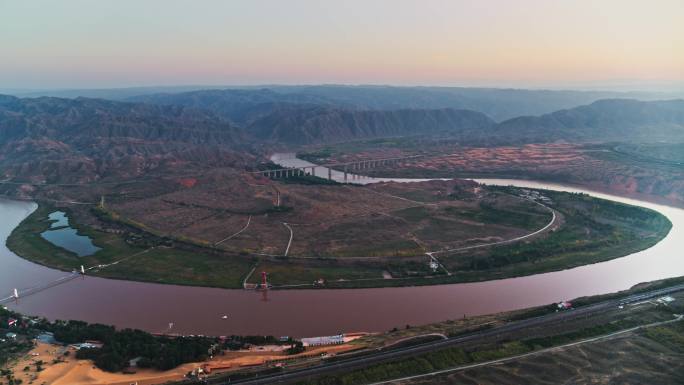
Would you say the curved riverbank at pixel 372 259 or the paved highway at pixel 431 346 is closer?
the paved highway at pixel 431 346

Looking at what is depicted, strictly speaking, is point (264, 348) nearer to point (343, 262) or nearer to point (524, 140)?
point (343, 262)

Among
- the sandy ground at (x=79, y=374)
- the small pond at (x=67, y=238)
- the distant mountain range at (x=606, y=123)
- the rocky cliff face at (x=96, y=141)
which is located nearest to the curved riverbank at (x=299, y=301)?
the small pond at (x=67, y=238)

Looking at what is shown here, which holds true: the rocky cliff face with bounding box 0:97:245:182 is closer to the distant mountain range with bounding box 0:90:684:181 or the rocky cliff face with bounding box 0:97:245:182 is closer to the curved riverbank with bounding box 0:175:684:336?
the distant mountain range with bounding box 0:90:684:181

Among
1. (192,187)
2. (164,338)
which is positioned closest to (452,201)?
(192,187)

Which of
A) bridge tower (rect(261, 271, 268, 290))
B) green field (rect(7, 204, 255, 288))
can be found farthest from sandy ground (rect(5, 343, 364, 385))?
green field (rect(7, 204, 255, 288))

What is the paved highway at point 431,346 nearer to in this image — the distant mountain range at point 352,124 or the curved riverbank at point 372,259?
the curved riverbank at point 372,259

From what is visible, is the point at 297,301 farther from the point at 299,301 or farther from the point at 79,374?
the point at 79,374

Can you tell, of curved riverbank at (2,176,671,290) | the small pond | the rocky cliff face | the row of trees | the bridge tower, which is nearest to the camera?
the row of trees
